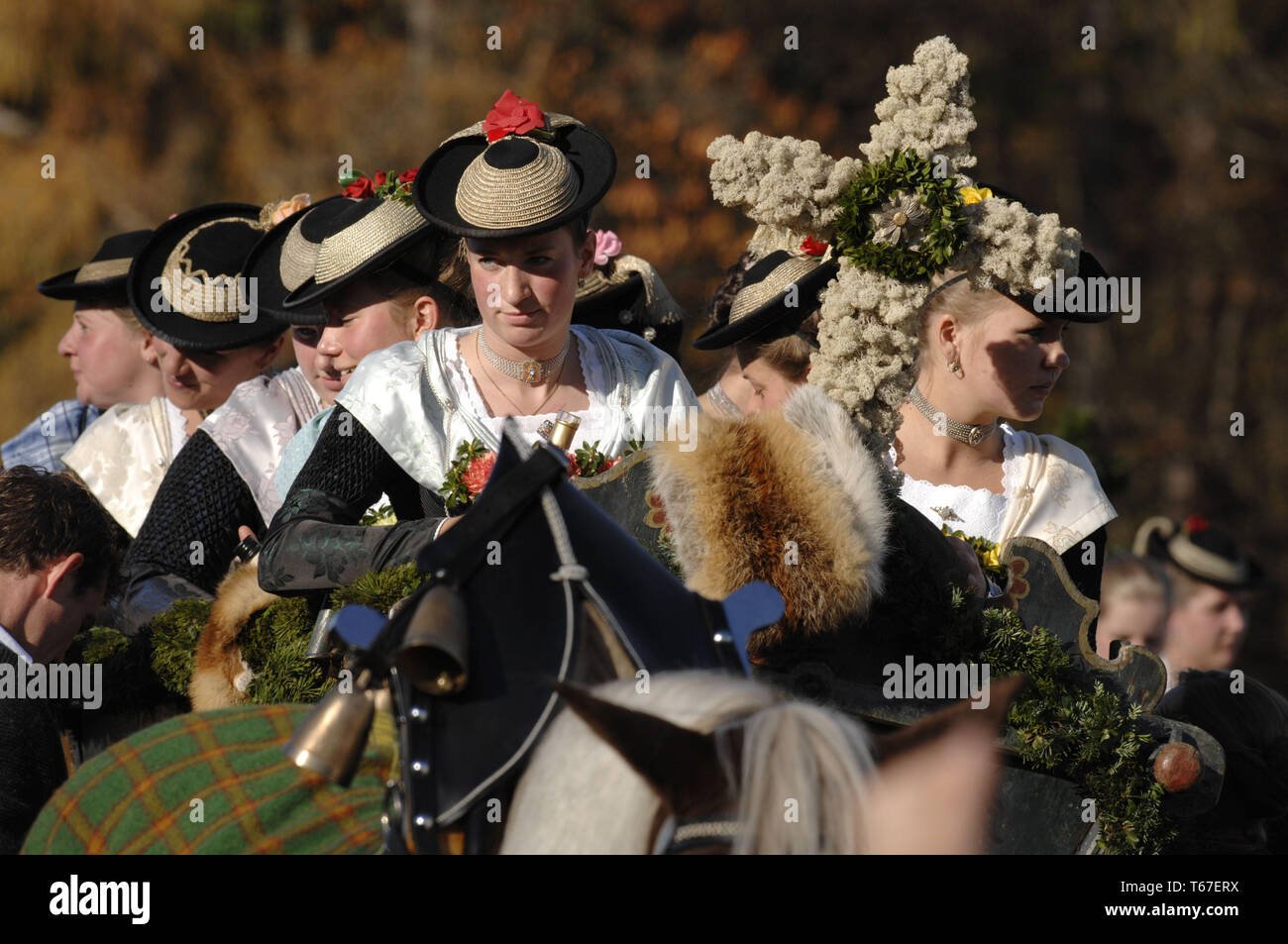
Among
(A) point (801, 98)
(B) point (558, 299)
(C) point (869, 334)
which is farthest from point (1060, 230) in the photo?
(A) point (801, 98)

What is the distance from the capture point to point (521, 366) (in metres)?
3.79

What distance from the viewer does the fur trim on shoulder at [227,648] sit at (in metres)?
3.59

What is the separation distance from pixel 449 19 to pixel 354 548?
41.0 feet

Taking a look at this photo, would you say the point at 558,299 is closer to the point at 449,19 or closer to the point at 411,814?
the point at 411,814

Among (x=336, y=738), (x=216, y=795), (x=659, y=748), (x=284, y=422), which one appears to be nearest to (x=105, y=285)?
(x=284, y=422)

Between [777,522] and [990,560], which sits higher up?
[777,522]

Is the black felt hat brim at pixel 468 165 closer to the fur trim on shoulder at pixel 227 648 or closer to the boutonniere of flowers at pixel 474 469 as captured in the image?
the boutonniere of flowers at pixel 474 469

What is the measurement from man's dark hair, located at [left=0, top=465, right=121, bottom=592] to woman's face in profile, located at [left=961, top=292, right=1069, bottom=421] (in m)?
2.29

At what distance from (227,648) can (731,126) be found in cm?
1081

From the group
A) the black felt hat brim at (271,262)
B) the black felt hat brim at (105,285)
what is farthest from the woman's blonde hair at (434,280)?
the black felt hat brim at (105,285)

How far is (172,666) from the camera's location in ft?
12.5

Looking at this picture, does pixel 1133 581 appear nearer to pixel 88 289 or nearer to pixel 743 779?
pixel 88 289

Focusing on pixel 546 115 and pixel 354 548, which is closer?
pixel 354 548

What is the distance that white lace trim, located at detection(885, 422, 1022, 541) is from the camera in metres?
4.40
